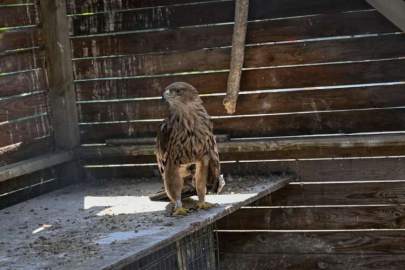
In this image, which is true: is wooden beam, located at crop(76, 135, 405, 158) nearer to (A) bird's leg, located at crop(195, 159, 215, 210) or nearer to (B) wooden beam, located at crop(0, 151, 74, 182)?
(B) wooden beam, located at crop(0, 151, 74, 182)

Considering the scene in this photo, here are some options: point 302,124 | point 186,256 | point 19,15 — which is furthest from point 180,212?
point 19,15

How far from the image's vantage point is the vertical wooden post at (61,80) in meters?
6.50

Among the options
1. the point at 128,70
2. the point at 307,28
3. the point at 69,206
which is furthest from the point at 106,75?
the point at 307,28

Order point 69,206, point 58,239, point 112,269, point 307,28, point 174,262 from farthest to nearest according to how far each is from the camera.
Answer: point 307,28, point 69,206, point 174,262, point 58,239, point 112,269

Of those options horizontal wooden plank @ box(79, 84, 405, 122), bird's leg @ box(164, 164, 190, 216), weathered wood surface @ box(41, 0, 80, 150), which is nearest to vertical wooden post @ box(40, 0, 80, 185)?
weathered wood surface @ box(41, 0, 80, 150)

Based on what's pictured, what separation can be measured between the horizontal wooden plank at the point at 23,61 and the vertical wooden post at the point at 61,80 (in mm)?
96

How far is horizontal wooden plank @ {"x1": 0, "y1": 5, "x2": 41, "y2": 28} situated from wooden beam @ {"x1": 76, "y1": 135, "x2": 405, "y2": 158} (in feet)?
4.26

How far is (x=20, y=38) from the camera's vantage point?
6.23 meters

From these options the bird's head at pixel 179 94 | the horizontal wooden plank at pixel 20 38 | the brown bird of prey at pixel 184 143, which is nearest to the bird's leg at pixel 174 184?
the brown bird of prey at pixel 184 143

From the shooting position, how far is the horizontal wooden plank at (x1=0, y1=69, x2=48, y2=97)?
6035 millimetres

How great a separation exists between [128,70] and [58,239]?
233 centimetres

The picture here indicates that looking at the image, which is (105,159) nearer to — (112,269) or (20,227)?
(20,227)

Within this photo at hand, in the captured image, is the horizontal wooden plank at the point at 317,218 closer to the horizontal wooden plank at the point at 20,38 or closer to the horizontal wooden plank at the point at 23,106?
the horizontal wooden plank at the point at 23,106

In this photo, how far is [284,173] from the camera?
20.5 feet
